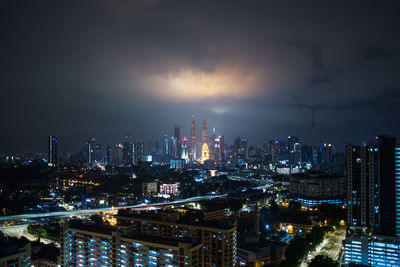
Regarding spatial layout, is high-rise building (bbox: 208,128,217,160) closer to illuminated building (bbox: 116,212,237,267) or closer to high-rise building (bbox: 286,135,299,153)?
high-rise building (bbox: 286,135,299,153)

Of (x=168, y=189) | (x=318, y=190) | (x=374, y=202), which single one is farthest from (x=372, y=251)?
(x=168, y=189)

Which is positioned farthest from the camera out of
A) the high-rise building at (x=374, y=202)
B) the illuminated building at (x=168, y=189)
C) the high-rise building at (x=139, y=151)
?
the high-rise building at (x=139, y=151)

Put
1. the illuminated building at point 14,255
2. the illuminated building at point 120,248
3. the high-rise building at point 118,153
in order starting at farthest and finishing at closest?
the high-rise building at point 118,153, the illuminated building at point 120,248, the illuminated building at point 14,255

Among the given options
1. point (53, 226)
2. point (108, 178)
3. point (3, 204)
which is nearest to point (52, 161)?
point (108, 178)

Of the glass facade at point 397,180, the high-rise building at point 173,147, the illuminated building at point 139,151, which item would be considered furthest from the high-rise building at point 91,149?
the glass facade at point 397,180

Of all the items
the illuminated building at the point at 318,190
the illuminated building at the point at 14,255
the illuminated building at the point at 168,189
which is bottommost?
the illuminated building at the point at 168,189

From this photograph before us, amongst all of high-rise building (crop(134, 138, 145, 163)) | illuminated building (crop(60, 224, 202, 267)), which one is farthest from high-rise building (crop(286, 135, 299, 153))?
illuminated building (crop(60, 224, 202, 267))

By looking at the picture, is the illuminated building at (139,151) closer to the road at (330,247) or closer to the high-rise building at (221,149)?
the high-rise building at (221,149)
